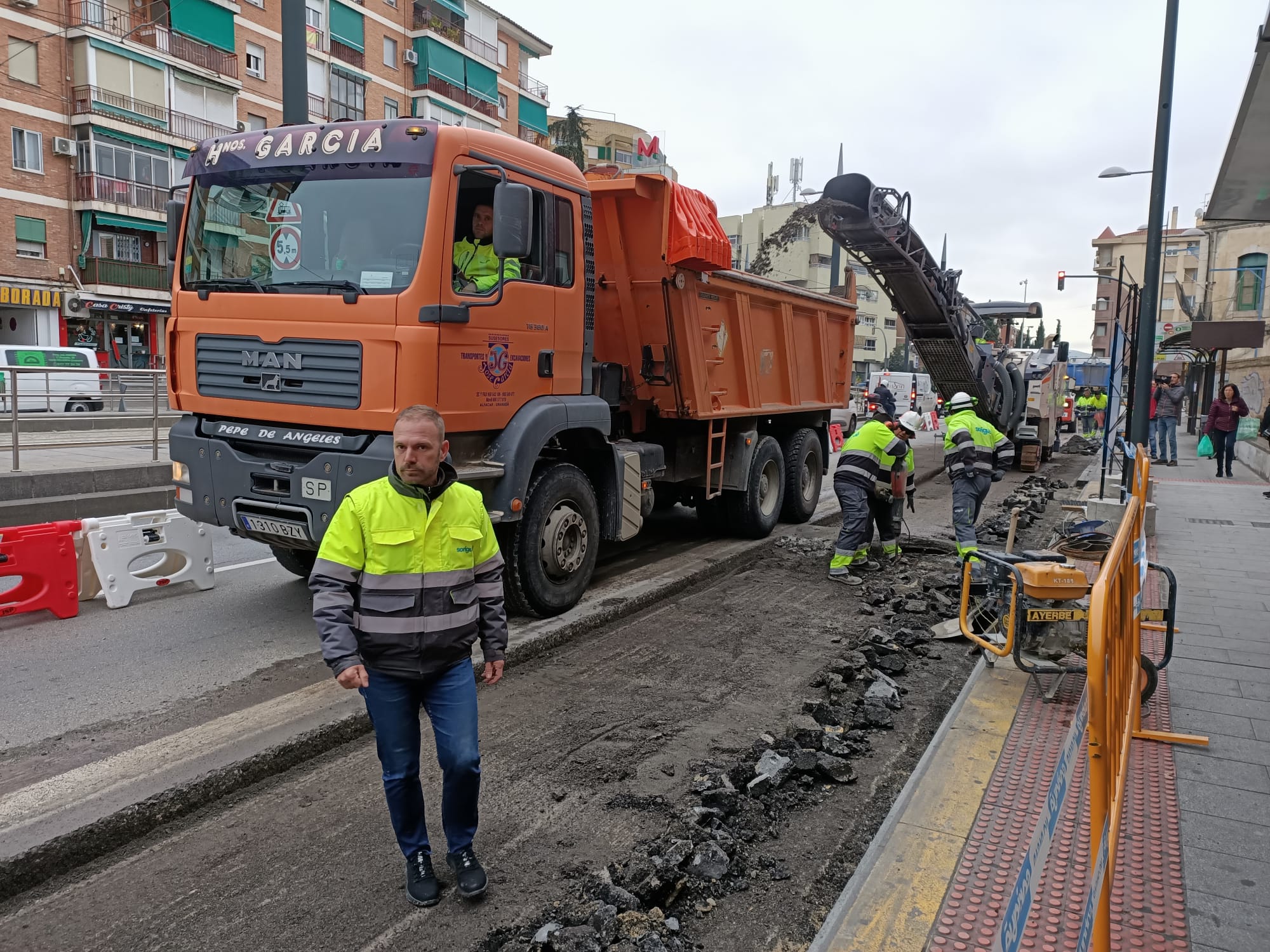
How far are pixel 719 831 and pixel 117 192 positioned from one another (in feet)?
105

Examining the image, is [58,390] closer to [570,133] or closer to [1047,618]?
[1047,618]

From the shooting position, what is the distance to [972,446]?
7699 millimetres

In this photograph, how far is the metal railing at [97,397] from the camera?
9773mm

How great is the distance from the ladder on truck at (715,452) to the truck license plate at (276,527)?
3898mm

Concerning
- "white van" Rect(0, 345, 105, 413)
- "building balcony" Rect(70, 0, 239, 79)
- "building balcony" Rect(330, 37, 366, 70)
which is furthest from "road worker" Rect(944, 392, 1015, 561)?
"building balcony" Rect(330, 37, 366, 70)

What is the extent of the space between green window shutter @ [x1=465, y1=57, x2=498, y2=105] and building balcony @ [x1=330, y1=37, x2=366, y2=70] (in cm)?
584

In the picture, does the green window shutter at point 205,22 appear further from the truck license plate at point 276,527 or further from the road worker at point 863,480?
the truck license plate at point 276,527

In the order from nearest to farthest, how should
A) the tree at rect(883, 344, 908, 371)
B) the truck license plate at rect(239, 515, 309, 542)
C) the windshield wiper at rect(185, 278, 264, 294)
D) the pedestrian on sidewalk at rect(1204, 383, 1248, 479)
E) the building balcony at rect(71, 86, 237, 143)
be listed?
1. the truck license plate at rect(239, 515, 309, 542)
2. the windshield wiper at rect(185, 278, 264, 294)
3. the pedestrian on sidewalk at rect(1204, 383, 1248, 479)
4. the building balcony at rect(71, 86, 237, 143)
5. the tree at rect(883, 344, 908, 371)

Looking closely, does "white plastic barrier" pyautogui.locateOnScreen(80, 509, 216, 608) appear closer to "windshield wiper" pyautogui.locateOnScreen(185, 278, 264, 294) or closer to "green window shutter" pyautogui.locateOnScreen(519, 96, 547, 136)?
"windshield wiper" pyautogui.locateOnScreen(185, 278, 264, 294)

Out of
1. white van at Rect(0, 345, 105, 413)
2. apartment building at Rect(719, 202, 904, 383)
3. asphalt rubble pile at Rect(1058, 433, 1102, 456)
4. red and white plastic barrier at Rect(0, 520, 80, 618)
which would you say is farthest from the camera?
apartment building at Rect(719, 202, 904, 383)

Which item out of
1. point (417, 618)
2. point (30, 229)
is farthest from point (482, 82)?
point (417, 618)

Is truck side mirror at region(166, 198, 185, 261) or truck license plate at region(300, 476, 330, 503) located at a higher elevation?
truck side mirror at region(166, 198, 185, 261)

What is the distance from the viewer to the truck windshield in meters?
4.95

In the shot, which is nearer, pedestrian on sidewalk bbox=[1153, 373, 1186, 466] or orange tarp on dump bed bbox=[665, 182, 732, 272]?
orange tarp on dump bed bbox=[665, 182, 732, 272]
